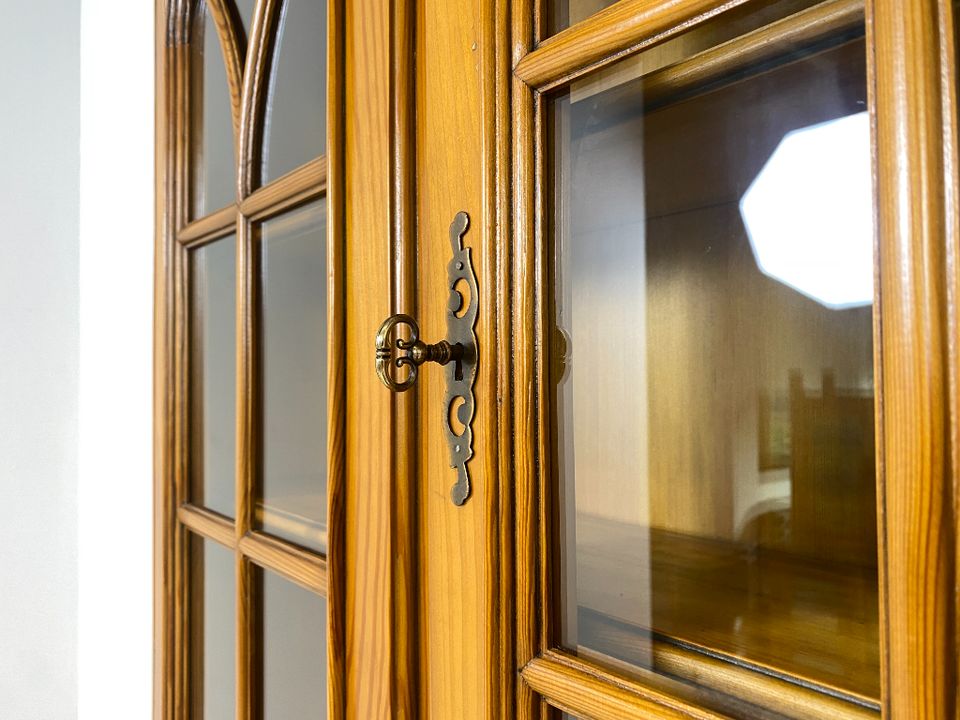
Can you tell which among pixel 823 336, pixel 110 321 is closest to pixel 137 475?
pixel 110 321

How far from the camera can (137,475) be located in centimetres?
112

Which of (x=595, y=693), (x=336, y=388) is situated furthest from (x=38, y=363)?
(x=595, y=693)

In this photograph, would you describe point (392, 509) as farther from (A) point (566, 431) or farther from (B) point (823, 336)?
(B) point (823, 336)

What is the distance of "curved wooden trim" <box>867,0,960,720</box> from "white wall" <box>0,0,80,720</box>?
1336 millimetres

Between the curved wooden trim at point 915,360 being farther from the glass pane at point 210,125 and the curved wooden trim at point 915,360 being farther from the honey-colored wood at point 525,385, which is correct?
the glass pane at point 210,125

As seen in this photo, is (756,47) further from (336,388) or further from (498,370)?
(336,388)

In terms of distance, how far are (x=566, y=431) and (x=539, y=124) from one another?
18 cm

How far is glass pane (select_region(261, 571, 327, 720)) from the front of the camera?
69 cm

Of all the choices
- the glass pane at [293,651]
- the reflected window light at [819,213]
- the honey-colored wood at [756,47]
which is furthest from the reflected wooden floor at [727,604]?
the glass pane at [293,651]

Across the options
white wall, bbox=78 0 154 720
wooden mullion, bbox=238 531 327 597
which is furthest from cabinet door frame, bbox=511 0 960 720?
white wall, bbox=78 0 154 720

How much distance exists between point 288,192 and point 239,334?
177 mm

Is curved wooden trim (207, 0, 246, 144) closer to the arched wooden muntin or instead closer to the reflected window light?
the arched wooden muntin

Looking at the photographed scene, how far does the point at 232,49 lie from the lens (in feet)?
2.85

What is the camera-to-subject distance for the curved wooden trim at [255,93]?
31.0 inches
